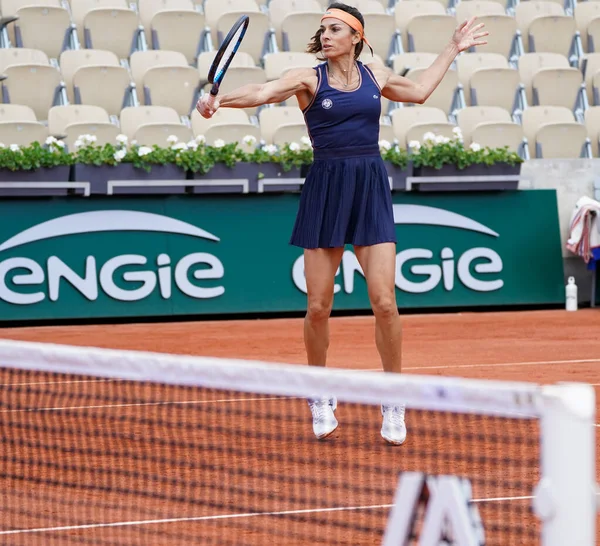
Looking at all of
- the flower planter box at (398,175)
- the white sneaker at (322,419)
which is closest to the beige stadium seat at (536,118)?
the flower planter box at (398,175)

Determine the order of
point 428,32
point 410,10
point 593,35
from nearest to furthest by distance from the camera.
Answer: point 428,32
point 410,10
point 593,35

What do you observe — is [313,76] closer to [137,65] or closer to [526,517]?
[526,517]

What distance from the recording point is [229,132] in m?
10.8

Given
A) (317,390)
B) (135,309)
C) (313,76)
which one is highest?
(313,76)

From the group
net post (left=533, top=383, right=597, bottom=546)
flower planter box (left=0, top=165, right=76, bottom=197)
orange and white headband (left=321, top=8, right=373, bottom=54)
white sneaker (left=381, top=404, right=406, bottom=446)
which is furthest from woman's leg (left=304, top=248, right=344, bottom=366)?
flower planter box (left=0, top=165, right=76, bottom=197)

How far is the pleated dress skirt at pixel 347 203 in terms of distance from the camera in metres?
4.80

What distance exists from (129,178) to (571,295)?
4360 millimetres

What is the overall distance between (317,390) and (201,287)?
7.73 metres

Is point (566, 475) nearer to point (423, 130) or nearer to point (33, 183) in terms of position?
point (33, 183)

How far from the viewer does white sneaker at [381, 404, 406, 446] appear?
449cm

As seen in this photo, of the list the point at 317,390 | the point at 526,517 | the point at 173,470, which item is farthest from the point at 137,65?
the point at 317,390

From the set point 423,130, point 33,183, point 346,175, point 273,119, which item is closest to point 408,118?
point 423,130

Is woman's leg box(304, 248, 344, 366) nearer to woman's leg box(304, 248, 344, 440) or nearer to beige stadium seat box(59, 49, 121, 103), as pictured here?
woman's leg box(304, 248, 344, 440)

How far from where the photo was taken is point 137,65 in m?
11.8
